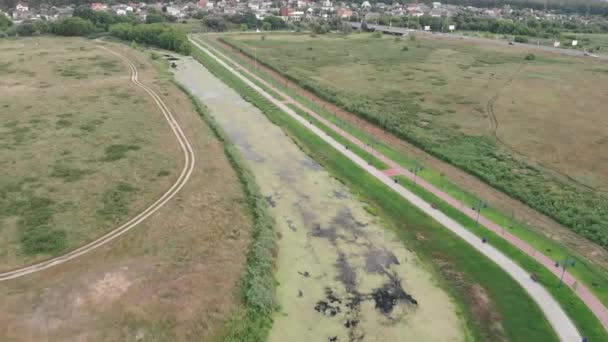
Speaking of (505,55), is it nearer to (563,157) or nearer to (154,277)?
(563,157)

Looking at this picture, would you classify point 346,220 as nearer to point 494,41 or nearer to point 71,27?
point 494,41

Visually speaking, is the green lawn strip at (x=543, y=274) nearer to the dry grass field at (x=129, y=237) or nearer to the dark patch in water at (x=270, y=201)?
the dark patch in water at (x=270, y=201)

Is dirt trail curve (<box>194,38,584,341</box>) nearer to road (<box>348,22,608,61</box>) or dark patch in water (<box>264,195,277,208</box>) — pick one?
dark patch in water (<box>264,195,277,208</box>)

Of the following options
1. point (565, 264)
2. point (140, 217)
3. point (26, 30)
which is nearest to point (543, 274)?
point (565, 264)

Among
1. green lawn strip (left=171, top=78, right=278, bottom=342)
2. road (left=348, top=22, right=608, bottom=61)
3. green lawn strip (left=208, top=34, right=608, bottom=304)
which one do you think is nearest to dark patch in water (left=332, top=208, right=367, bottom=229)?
green lawn strip (left=171, top=78, right=278, bottom=342)

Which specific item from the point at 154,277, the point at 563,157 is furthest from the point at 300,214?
the point at 563,157

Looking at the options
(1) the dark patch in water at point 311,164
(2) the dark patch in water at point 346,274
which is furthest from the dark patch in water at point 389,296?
(1) the dark patch in water at point 311,164
